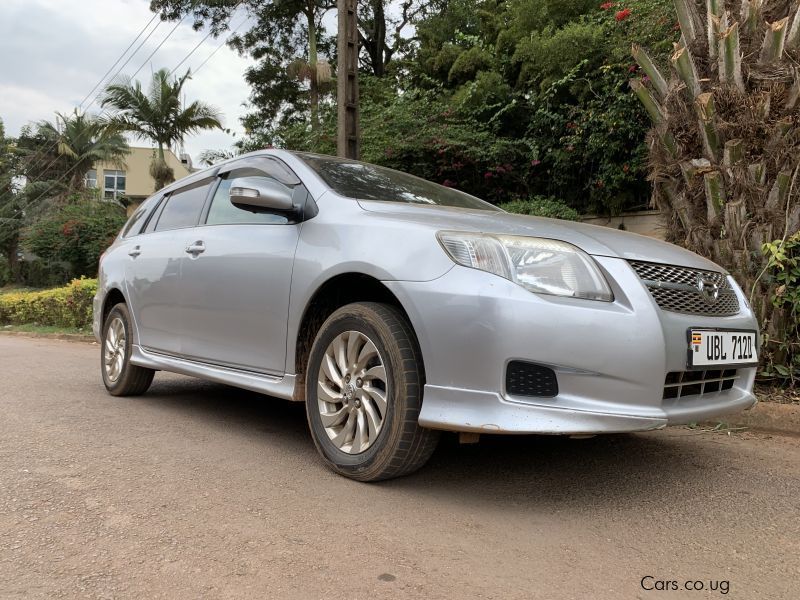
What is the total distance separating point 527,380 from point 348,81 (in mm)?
7156

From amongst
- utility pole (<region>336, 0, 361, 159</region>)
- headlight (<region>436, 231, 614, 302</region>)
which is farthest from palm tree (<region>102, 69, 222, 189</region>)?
headlight (<region>436, 231, 614, 302</region>)

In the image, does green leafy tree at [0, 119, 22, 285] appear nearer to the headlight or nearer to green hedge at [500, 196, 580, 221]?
green hedge at [500, 196, 580, 221]

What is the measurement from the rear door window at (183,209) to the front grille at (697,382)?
3.12 m

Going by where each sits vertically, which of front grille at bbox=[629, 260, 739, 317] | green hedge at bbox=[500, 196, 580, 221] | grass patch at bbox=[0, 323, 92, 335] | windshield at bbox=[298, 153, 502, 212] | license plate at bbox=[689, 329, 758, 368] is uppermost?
green hedge at bbox=[500, 196, 580, 221]

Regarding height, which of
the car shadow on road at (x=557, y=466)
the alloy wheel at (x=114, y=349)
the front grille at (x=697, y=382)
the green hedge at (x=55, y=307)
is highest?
the front grille at (x=697, y=382)

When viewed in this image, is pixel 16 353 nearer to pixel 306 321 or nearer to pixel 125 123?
pixel 306 321

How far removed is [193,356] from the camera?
4.14 m

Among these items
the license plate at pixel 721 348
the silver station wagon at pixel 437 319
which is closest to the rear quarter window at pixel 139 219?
the silver station wagon at pixel 437 319

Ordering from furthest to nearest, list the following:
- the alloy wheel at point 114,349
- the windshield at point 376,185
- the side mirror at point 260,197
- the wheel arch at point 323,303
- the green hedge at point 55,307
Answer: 1. the green hedge at point 55,307
2. the alloy wheel at point 114,349
3. the windshield at point 376,185
4. the side mirror at point 260,197
5. the wheel arch at point 323,303

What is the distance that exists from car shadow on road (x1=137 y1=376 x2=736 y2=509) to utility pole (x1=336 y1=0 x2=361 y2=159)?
516 centimetres

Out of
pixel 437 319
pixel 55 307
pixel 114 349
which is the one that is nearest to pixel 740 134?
pixel 437 319

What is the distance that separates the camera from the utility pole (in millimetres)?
8719

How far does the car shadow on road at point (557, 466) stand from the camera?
2.88 meters

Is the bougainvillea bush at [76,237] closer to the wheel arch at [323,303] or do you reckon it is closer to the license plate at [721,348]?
the wheel arch at [323,303]
